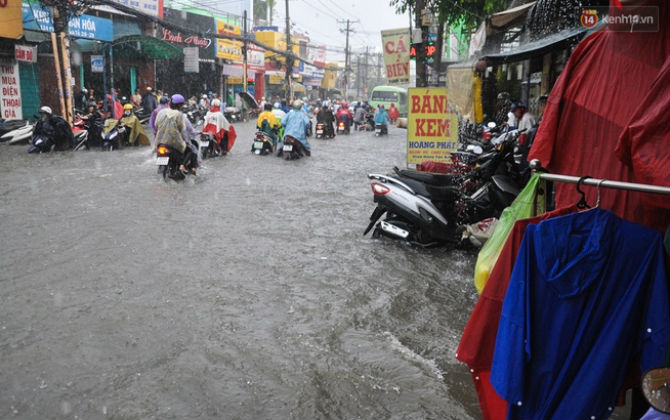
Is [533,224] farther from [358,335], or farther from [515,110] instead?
[515,110]

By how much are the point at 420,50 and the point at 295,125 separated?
14.0ft

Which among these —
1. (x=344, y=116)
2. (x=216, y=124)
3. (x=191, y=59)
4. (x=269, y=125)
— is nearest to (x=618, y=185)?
(x=216, y=124)

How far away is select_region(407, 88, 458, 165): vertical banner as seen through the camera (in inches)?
344


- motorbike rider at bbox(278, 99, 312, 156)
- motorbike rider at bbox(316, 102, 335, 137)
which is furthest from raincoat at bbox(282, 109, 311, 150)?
motorbike rider at bbox(316, 102, 335, 137)

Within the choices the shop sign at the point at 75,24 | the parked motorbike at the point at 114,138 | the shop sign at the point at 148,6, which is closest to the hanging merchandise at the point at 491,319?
the parked motorbike at the point at 114,138

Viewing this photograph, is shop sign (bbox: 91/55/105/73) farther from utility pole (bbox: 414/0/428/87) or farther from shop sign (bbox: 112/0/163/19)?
utility pole (bbox: 414/0/428/87)

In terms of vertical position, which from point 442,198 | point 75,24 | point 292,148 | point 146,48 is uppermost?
point 75,24

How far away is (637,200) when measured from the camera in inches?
96.3

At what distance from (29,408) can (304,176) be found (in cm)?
890

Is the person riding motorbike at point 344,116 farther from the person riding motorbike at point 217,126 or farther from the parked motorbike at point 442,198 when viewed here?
the parked motorbike at point 442,198

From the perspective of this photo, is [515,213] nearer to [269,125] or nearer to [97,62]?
[269,125]

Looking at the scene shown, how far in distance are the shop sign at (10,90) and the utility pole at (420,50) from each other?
47.1 ft

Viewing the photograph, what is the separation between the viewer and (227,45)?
34875 millimetres

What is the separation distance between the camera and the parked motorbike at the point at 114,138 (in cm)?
1480
